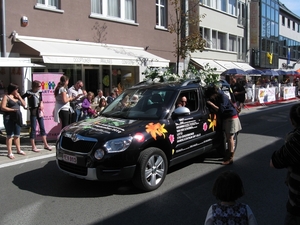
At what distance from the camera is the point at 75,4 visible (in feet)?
45.4

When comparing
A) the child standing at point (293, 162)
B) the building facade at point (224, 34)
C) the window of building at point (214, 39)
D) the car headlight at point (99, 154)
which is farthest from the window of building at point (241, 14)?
the child standing at point (293, 162)

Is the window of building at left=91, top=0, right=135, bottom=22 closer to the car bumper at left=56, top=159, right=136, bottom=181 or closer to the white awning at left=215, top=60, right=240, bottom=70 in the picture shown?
the white awning at left=215, top=60, right=240, bottom=70

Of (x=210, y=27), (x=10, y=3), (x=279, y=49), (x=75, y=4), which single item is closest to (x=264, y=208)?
(x=10, y=3)

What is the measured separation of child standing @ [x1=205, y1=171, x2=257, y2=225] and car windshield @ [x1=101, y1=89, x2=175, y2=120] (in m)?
3.24

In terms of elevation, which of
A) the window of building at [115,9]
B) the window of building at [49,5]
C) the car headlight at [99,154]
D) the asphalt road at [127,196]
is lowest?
the asphalt road at [127,196]

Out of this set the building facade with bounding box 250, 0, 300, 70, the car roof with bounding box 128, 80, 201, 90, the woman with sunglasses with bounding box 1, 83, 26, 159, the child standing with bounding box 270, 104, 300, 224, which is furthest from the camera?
the building facade with bounding box 250, 0, 300, 70

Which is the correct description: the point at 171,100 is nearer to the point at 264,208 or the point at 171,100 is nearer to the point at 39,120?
the point at 264,208

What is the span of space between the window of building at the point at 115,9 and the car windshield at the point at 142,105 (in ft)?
32.1

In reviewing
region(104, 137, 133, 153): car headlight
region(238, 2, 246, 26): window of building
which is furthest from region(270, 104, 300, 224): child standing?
region(238, 2, 246, 26): window of building

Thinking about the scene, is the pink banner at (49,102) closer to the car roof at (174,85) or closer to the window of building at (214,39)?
the car roof at (174,85)

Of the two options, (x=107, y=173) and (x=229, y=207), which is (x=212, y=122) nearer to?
(x=107, y=173)

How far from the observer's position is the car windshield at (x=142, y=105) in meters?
5.66

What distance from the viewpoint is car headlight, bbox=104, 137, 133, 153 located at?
4773mm

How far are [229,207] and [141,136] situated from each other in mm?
2762
